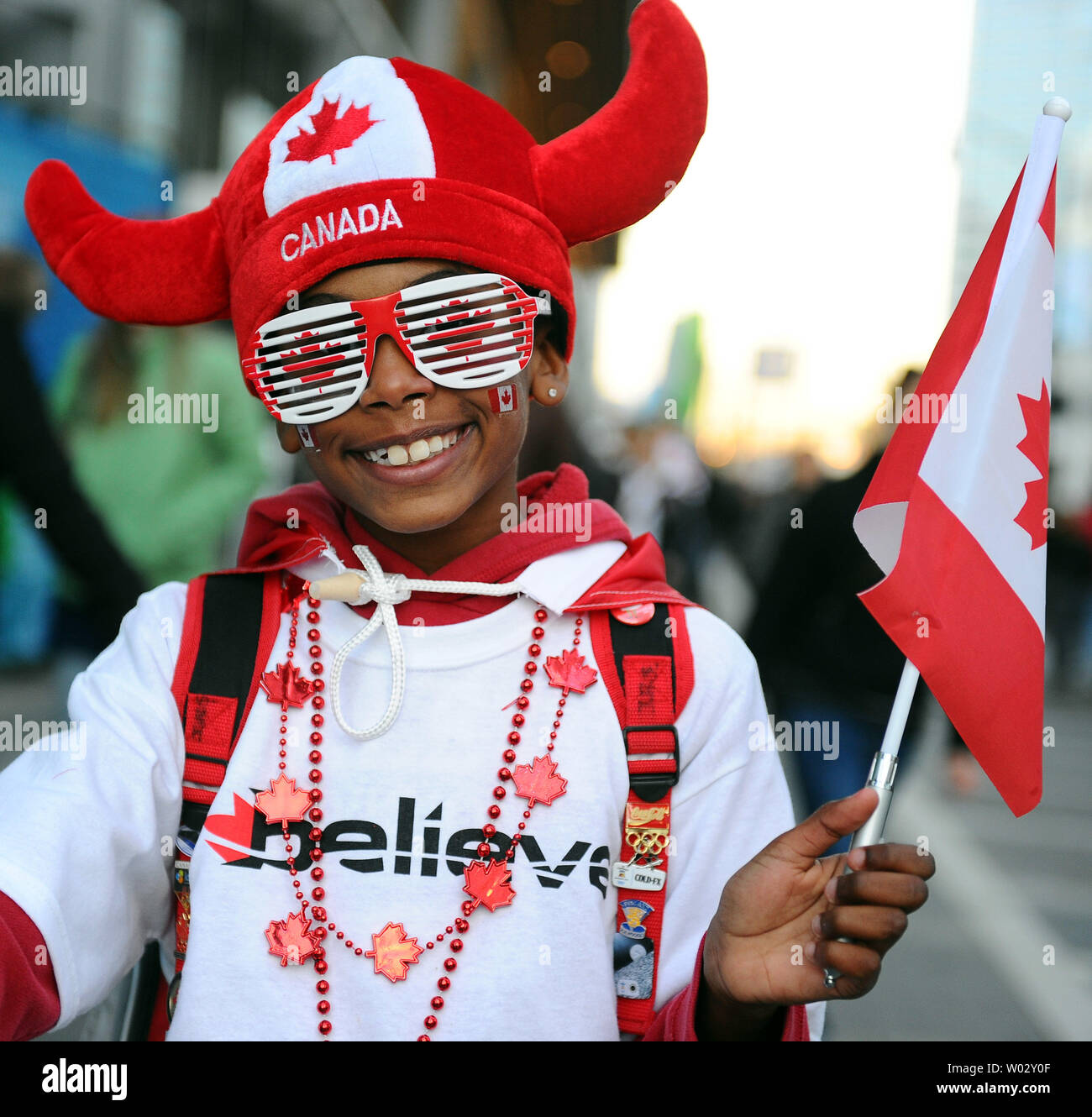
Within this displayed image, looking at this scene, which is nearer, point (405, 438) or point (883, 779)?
point (883, 779)

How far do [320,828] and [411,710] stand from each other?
0.66ft

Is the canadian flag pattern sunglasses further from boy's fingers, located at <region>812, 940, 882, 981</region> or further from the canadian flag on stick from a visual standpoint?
boy's fingers, located at <region>812, 940, 882, 981</region>

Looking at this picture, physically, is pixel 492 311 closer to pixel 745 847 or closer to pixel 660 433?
pixel 745 847

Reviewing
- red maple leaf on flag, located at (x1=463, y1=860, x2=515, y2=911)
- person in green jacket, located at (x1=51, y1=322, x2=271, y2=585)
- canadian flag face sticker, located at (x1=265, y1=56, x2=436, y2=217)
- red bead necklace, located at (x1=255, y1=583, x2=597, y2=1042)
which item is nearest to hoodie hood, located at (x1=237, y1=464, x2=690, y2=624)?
red bead necklace, located at (x1=255, y1=583, x2=597, y2=1042)

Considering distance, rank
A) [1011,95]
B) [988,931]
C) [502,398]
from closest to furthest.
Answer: [502,398] → [988,931] → [1011,95]

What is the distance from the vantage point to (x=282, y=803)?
5.41ft

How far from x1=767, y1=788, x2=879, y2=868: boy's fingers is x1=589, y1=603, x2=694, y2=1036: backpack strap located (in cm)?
23

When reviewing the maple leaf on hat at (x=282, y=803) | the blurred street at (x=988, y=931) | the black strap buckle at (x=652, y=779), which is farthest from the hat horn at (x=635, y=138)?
the blurred street at (x=988, y=931)

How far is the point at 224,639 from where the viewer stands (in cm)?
172

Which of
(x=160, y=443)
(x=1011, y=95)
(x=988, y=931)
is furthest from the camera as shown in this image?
(x=1011, y=95)

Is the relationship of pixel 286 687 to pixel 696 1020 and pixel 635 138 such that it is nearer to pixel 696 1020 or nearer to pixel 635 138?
pixel 696 1020

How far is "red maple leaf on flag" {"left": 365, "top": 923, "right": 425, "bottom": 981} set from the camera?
5.27ft

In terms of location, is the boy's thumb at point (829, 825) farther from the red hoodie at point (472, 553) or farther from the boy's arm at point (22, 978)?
the boy's arm at point (22, 978)

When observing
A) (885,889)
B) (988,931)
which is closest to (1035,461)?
(885,889)
